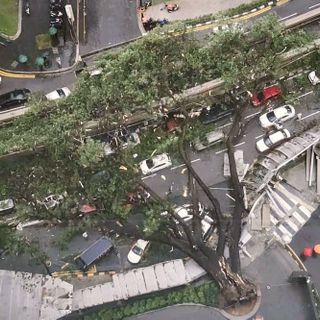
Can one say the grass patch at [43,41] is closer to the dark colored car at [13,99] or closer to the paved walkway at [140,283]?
the dark colored car at [13,99]

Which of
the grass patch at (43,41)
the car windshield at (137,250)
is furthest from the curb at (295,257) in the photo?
the grass patch at (43,41)

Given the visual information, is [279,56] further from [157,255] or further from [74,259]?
[74,259]

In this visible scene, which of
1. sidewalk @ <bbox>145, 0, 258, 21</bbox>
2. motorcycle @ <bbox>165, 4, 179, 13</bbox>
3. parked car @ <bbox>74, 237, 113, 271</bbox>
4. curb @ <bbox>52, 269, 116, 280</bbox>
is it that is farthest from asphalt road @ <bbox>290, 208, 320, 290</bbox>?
motorcycle @ <bbox>165, 4, 179, 13</bbox>

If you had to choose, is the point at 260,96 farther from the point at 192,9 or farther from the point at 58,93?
the point at 58,93

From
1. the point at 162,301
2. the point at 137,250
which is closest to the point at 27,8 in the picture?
the point at 137,250

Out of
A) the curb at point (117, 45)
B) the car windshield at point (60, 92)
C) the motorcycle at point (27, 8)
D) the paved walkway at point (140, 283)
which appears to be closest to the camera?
the paved walkway at point (140, 283)

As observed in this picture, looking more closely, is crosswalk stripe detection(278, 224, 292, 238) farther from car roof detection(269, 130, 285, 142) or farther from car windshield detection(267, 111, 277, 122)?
car windshield detection(267, 111, 277, 122)

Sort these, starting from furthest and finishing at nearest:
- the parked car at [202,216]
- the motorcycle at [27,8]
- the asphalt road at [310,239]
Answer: the motorcycle at [27,8] → the parked car at [202,216] → the asphalt road at [310,239]
